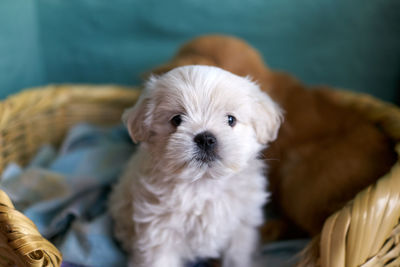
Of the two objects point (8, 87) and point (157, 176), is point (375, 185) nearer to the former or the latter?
point (157, 176)

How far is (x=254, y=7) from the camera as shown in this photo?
7.45 feet

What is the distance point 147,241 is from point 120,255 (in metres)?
0.33

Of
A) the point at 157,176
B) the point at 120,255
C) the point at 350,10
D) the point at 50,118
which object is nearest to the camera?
the point at 157,176

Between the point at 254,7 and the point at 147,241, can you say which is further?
the point at 254,7

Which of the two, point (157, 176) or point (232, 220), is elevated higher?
point (157, 176)

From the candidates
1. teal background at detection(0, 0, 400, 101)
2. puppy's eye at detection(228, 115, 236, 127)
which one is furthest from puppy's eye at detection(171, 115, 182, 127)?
teal background at detection(0, 0, 400, 101)

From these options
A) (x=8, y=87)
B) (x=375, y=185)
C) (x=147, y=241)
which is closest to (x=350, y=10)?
(x=375, y=185)

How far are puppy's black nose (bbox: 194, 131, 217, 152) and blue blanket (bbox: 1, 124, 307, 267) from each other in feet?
2.02

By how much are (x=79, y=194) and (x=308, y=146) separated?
1.09 metres

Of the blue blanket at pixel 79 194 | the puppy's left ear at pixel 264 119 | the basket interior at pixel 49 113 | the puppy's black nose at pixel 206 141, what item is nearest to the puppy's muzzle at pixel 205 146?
the puppy's black nose at pixel 206 141

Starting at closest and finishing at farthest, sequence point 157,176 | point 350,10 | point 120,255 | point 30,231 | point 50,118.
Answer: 1. point 30,231
2. point 157,176
3. point 120,255
4. point 50,118
5. point 350,10

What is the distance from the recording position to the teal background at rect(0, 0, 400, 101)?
7.36 feet

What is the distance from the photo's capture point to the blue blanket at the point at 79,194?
4.64 feet

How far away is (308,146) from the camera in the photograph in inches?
67.0
